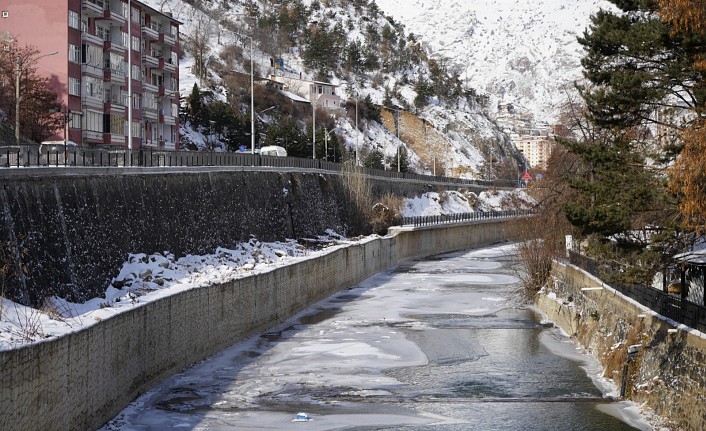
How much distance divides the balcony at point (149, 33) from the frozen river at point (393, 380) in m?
35.2

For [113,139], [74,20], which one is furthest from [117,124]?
[74,20]

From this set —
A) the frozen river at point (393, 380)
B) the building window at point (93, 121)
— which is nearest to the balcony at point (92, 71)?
the building window at point (93, 121)

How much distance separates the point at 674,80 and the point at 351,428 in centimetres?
1289

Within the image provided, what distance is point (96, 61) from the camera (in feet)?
234

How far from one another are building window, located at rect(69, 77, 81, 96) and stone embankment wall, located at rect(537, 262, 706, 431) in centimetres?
3749

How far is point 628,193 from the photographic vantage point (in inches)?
1060

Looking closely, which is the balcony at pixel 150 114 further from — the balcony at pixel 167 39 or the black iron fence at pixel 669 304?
the black iron fence at pixel 669 304

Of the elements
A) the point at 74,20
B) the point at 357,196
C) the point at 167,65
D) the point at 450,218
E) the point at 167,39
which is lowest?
the point at 450,218

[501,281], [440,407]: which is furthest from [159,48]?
[440,407]

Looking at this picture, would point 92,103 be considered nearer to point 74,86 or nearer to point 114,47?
point 74,86

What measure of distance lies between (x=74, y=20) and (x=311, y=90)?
84178mm

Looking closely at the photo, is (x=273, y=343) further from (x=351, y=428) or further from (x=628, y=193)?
(x=628, y=193)

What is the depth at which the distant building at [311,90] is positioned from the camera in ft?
501

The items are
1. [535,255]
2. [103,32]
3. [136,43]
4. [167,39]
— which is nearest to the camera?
[535,255]
